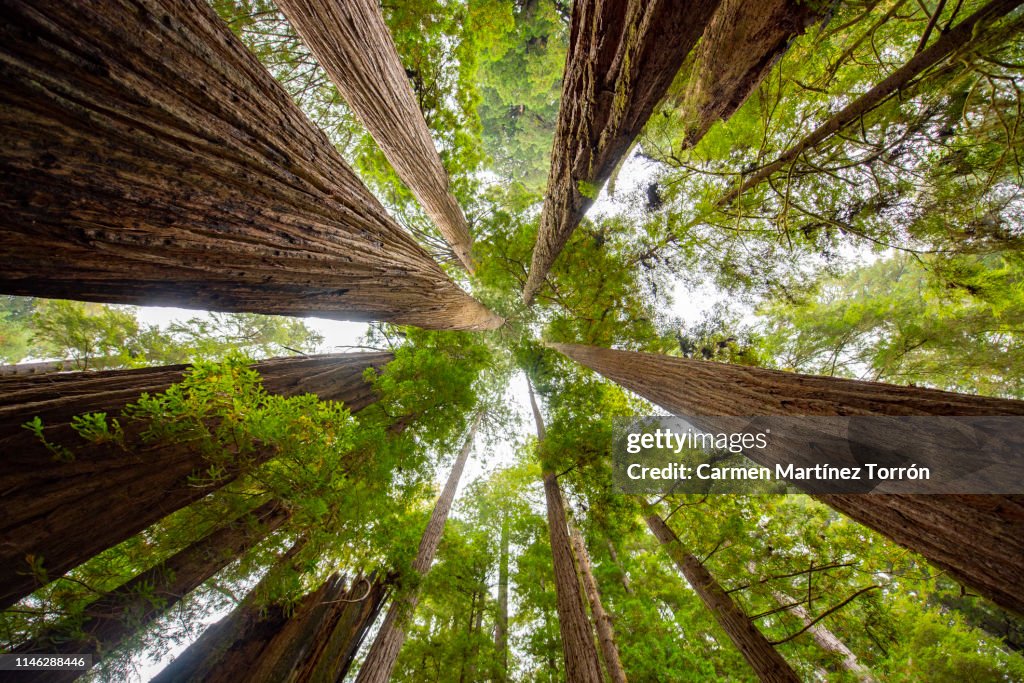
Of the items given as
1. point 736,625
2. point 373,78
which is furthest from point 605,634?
point 373,78

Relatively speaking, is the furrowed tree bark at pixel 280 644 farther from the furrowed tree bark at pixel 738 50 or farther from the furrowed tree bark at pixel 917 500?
the furrowed tree bark at pixel 738 50

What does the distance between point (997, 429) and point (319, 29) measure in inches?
166

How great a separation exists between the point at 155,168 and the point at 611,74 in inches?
79.5

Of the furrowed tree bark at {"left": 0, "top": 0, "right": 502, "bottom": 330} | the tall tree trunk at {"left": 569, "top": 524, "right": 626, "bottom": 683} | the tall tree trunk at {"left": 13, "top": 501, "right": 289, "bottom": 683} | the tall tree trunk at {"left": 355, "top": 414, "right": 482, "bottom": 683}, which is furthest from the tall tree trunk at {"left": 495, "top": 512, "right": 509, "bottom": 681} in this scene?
the furrowed tree bark at {"left": 0, "top": 0, "right": 502, "bottom": 330}

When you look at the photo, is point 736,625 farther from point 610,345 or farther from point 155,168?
point 155,168

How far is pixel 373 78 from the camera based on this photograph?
2.76 m

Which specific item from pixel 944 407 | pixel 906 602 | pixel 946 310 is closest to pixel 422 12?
pixel 944 407

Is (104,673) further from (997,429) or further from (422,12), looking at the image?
(422,12)

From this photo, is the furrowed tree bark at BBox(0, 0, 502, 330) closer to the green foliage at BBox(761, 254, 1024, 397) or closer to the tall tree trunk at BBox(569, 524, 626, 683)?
the green foliage at BBox(761, 254, 1024, 397)

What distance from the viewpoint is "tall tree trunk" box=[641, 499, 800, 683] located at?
2799 mm

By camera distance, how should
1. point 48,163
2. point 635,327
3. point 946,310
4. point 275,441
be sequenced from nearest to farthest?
point 48,163 < point 275,441 < point 946,310 < point 635,327

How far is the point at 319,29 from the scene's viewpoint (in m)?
2.39

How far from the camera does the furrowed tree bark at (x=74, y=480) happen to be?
169cm

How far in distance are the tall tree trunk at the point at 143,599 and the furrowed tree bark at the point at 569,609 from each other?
3.14 metres
